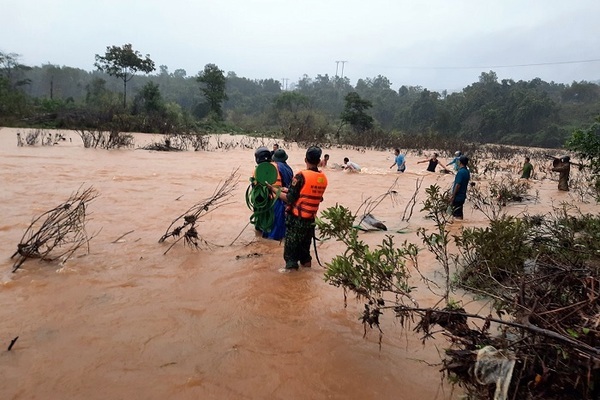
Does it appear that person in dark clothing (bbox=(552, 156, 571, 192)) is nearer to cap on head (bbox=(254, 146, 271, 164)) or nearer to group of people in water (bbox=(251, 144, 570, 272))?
group of people in water (bbox=(251, 144, 570, 272))

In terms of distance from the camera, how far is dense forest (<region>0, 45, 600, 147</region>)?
87.3 feet

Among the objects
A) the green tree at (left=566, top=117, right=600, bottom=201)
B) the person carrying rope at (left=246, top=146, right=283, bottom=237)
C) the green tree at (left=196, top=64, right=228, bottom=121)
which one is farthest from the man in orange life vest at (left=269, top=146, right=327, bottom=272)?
the green tree at (left=196, top=64, right=228, bottom=121)

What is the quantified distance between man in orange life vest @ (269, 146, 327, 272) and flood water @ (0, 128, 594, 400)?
29 centimetres

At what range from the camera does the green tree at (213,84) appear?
3834 cm

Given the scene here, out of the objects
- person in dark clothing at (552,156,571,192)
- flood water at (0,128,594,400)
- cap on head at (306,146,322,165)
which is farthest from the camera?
person in dark clothing at (552,156,571,192)

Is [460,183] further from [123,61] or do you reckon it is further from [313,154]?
[123,61]

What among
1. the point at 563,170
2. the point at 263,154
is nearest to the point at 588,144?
the point at 263,154

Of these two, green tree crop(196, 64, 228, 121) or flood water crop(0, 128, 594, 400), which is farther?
green tree crop(196, 64, 228, 121)

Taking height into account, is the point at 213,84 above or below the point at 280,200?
above

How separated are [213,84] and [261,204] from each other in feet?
120

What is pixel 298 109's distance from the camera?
50312 mm

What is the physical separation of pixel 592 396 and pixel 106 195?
8217 millimetres

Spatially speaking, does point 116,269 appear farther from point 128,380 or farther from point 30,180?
point 30,180

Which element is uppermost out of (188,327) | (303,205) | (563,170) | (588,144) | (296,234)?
(588,144)
